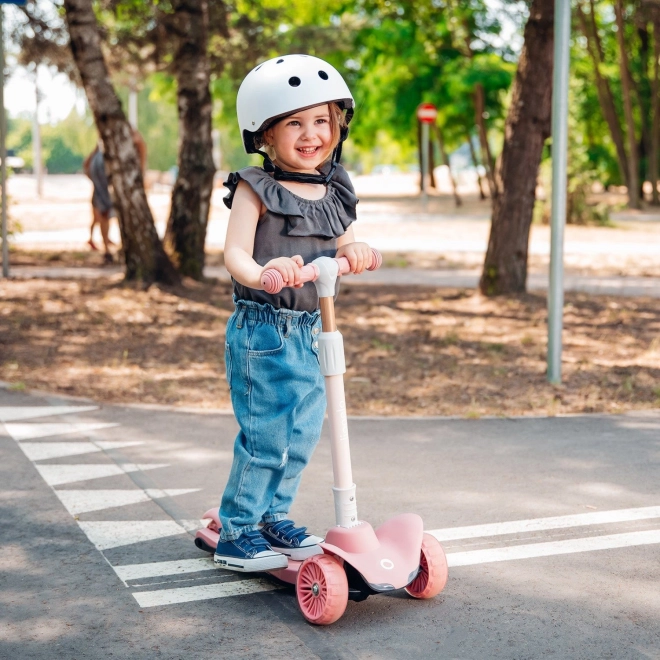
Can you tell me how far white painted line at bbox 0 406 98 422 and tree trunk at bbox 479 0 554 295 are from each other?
16.8 feet

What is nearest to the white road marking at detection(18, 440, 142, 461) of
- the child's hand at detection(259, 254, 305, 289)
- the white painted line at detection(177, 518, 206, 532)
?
the white painted line at detection(177, 518, 206, 532)

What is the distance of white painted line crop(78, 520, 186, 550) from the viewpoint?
418cm

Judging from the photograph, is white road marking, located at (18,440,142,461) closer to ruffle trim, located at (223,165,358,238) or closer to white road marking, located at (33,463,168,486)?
white road marking, located at (33,463,168,486)

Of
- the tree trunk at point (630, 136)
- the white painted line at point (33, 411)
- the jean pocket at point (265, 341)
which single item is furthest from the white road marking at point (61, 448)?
the tree trunk at point (630, 136)

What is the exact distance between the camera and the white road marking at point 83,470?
5.02 m

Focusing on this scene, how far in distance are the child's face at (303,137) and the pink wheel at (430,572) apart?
4.39 ft

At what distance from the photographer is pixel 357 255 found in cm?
346

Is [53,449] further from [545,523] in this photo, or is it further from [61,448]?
[545,523]

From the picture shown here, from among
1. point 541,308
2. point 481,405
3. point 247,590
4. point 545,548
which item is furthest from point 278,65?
point 541,308

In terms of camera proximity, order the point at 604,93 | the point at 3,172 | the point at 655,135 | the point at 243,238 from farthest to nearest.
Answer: the point at 655,135
the point at 604,93
the point at 3,172
the point at 243,238

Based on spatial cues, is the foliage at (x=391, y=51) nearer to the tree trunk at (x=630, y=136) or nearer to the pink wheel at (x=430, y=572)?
the tree trunk at (x=630, y=136)

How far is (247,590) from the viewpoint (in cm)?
368

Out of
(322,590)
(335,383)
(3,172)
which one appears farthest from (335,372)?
(3,172)

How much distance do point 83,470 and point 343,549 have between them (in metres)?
2.15
